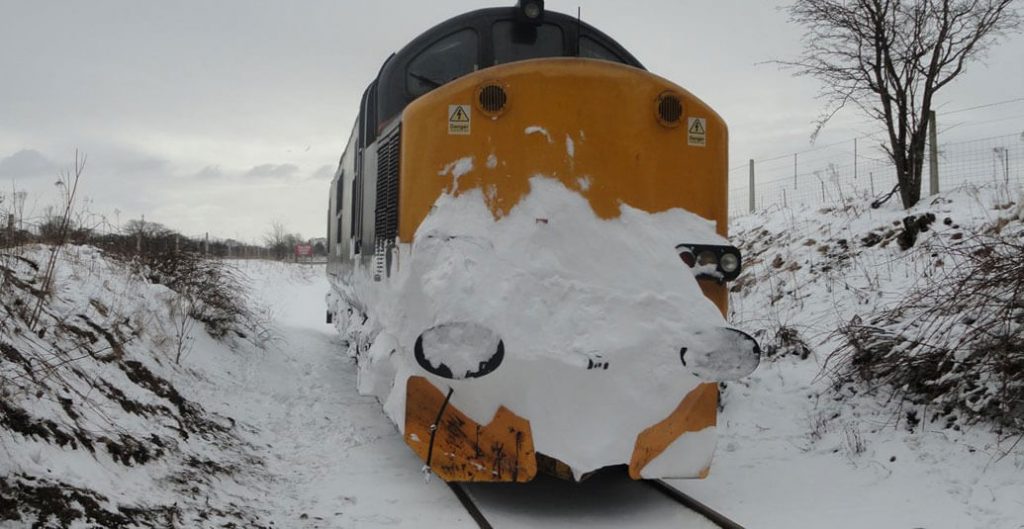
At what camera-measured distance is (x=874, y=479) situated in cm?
461

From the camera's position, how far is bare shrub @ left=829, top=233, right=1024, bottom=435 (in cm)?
462

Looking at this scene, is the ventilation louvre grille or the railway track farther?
the ventilation louvre grille

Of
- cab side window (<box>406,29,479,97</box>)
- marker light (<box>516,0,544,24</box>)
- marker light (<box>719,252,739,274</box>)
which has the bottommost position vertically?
marker light (<box>719,252,739,274</box>)

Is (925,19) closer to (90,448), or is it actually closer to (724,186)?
(724,186)

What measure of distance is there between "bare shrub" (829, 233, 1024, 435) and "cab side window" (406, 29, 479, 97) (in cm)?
373

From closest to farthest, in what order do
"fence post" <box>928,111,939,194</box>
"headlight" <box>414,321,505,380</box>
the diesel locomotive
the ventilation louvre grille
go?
"headlight" <box>414,321,505,380</box> → the diesel locomotive → the ventilation louvre grille → "fence post" <box>928,111,939,194</box>

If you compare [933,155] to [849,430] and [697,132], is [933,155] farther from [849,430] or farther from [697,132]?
[697,132]

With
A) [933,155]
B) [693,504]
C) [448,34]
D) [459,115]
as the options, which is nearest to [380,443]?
[693,504]

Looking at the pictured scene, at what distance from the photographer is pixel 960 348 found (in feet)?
16.5

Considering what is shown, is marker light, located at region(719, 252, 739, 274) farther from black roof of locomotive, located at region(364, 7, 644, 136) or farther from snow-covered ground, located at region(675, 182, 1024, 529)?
black roof of locomotive, located at region(364, 7, 644, 136)

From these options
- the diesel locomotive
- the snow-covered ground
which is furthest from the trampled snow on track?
the snow-covered ground

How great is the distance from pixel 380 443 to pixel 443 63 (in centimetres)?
291

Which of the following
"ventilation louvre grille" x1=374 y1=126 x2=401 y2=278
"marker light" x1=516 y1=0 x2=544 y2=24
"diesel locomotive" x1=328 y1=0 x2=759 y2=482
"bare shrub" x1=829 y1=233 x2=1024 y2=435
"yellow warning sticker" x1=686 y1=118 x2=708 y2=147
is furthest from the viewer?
"marker light" x1=516 y1=0 x2=544 y2=24

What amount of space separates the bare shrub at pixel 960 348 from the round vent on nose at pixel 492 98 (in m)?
3.45
